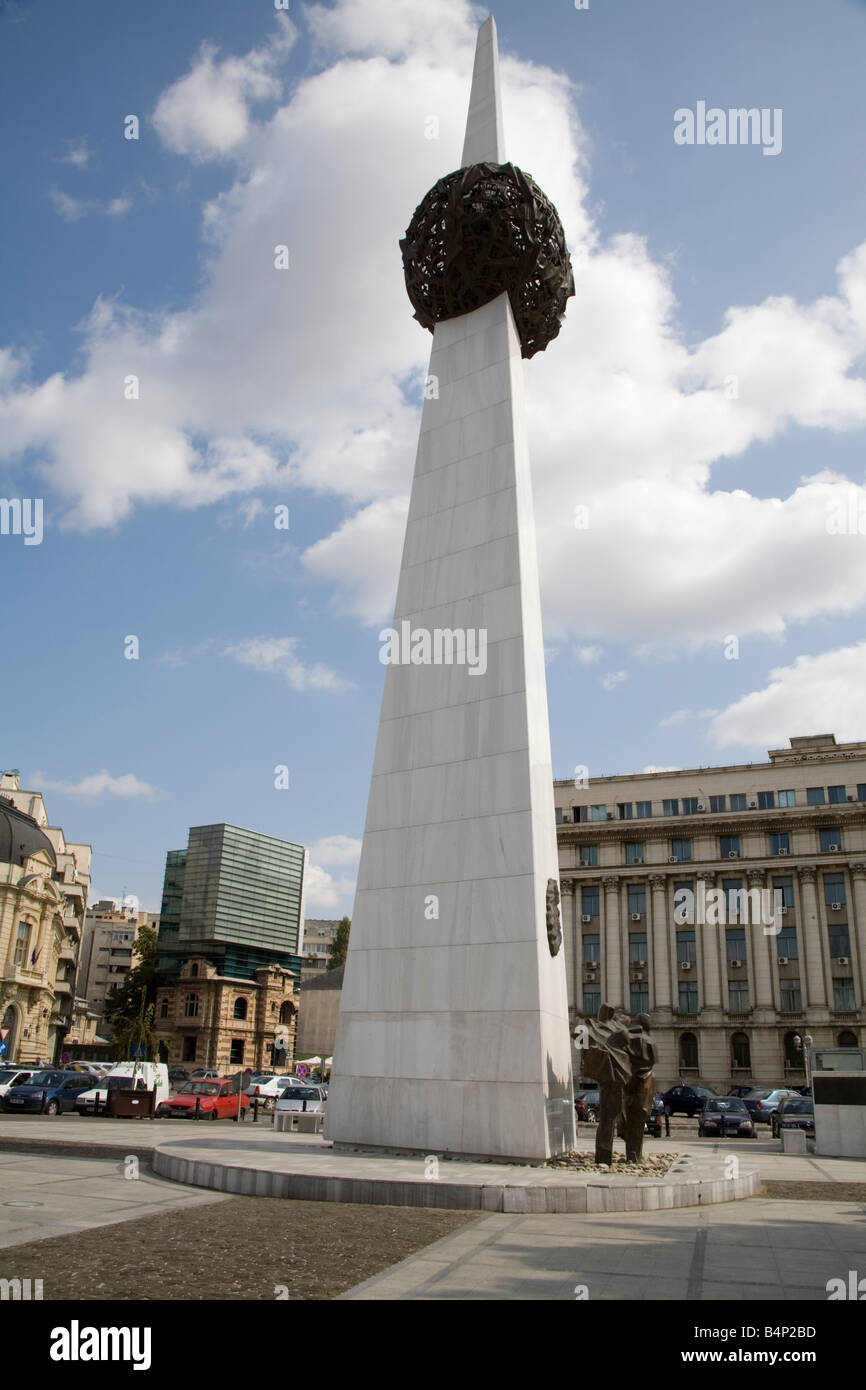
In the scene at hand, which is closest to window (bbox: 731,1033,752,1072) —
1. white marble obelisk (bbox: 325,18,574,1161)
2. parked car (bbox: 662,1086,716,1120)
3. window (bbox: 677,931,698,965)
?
window (bbox: 677,931,698,965)

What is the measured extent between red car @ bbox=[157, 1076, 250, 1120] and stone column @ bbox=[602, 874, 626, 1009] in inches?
1383

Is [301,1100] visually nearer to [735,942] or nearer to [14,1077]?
[14,1077]

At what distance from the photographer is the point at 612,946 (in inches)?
2557

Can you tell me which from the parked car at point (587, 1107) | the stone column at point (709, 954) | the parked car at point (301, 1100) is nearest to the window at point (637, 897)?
the stone column at point (709, 954)

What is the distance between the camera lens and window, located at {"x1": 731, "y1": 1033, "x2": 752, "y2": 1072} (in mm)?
59531

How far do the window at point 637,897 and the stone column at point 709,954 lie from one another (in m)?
3.74

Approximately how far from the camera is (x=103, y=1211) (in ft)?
37.8

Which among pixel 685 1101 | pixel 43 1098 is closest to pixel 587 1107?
pixel 685 1101

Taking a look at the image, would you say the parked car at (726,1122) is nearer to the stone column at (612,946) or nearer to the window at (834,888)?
the stone column at (612,946)

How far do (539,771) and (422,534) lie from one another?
635 centimetres

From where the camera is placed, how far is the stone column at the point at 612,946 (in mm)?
63594

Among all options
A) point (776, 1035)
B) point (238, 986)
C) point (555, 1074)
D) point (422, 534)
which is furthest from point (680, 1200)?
point (238, 986)

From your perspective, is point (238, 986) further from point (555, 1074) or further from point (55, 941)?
point (555, 1074)

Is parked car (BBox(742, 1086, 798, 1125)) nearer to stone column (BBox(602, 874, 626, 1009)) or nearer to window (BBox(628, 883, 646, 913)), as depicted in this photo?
stone column (BBox(602, 874, 626, 1009))
